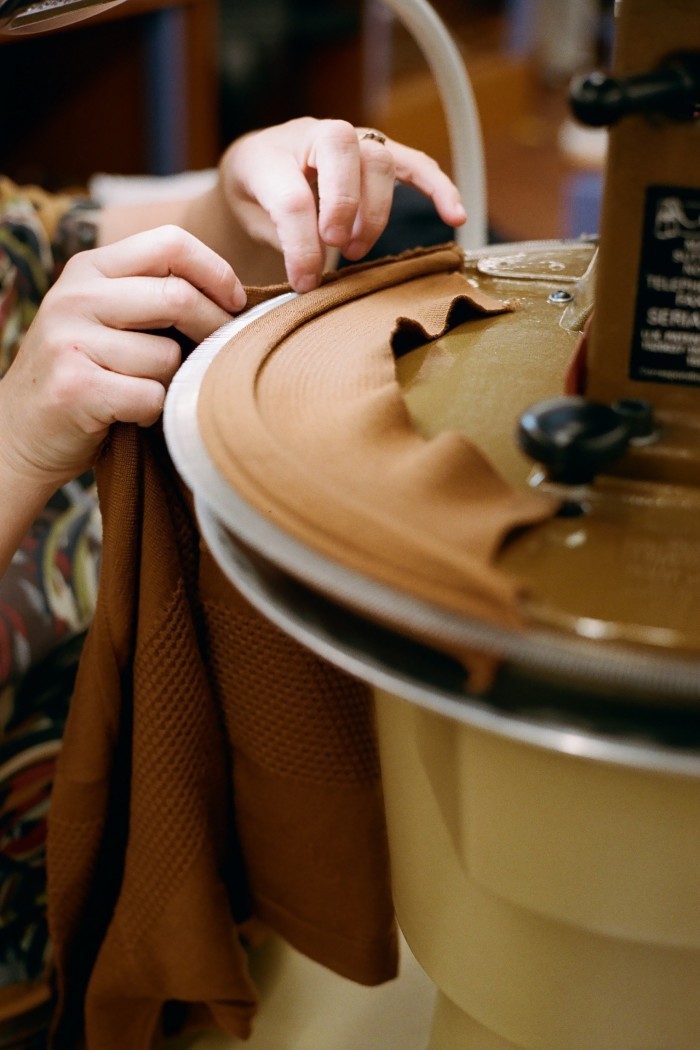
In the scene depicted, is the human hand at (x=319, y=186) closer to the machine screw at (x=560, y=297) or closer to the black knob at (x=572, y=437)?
the machine screw at (x=560, y=297)

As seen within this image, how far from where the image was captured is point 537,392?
58 cm

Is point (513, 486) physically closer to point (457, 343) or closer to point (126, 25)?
point (457, 343)

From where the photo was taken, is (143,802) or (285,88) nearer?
(143,802)

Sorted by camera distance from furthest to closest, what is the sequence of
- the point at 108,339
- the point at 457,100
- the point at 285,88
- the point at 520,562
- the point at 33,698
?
the point at 285,88 → the point at 33,698 → the point at 457,100 → the point at 108,339 → the point at 520,562

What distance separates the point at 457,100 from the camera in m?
0.90

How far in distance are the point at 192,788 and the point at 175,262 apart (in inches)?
13.6

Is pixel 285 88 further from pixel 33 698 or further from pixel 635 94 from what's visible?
pixel 635 94

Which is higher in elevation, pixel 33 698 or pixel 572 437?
pixel 572 437

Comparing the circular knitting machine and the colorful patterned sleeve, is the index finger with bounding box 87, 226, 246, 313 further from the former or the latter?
the colorful patterned sleeve

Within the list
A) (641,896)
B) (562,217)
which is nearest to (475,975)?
(641,896)

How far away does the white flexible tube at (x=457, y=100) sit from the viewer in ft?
2.75

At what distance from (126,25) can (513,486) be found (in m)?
2.23

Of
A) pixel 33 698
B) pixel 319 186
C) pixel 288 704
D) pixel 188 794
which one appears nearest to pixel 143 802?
pixel 188 794

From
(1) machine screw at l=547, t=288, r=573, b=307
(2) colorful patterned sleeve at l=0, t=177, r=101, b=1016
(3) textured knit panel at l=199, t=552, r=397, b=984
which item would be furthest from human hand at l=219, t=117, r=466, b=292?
(2) colorful patterned sleeve at l=0, t=177, r=101, b=1016
